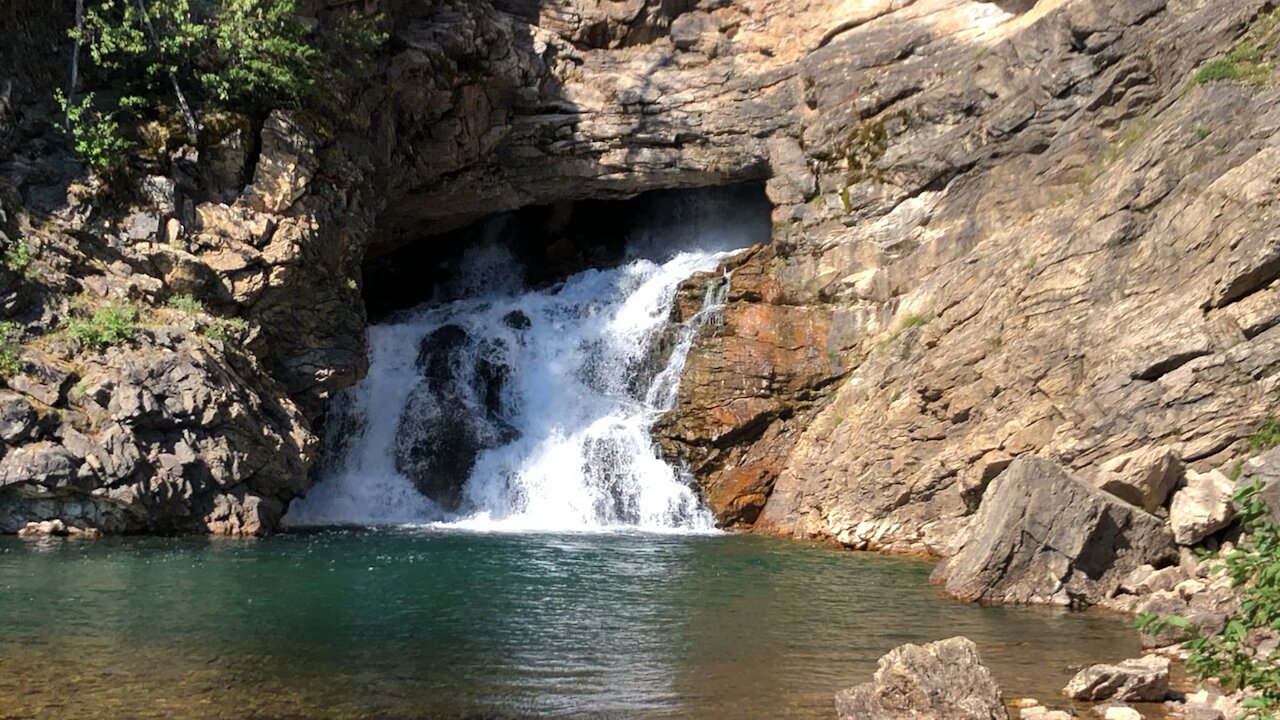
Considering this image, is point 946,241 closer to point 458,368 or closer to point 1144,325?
point 1144,325

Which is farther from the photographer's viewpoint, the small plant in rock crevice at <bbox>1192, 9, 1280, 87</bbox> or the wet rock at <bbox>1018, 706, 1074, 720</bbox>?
the small plant in rock crevice at <bbox>1192, 9, 1280, 87</bbox>

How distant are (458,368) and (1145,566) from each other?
19225mm

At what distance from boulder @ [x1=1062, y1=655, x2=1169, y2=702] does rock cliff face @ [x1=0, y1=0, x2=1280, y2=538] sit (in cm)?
749

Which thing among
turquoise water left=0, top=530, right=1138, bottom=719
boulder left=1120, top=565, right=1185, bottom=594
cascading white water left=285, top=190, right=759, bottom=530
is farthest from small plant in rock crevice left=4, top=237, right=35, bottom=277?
boulder left=1120, top=565, right=1185, bottom=594

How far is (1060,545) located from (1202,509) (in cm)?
197

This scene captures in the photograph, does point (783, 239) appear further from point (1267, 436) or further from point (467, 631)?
point (467, 631)

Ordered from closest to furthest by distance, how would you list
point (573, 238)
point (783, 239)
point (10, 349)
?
point (10, 349) → point (783, 239) → point (573, 238)

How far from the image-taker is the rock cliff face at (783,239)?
64.7 feet

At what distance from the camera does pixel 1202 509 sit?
14984 mm

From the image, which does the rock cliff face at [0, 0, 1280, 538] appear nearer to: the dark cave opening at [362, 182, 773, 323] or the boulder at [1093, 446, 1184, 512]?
the boulder at [1093, 446, 1184, 512]

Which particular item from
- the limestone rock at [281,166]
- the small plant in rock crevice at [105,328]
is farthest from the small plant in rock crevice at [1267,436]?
the small plant in rock crevice at [105,328]

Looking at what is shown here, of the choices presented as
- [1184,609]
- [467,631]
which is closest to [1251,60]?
[1184,609]

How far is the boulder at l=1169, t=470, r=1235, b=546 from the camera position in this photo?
14.8 m

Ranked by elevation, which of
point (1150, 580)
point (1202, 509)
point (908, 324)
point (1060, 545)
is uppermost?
point (908, 324)
